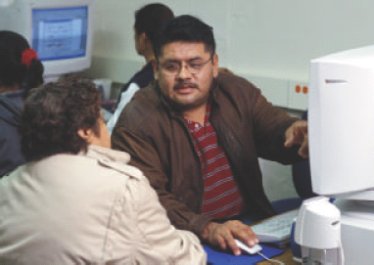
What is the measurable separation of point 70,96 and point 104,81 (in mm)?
2369

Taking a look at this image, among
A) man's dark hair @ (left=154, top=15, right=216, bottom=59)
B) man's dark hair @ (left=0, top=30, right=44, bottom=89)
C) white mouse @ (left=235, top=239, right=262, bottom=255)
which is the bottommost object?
white mouse @ (left=235, top=239, right=262, bottom=255)

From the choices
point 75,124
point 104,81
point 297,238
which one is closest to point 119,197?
point 75,124

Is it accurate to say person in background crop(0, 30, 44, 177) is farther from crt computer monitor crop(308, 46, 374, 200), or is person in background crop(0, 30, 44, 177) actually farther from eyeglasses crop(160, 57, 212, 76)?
crt computer monitor crop(308, 46, 374, 200)

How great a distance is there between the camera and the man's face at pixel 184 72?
2.16 meters

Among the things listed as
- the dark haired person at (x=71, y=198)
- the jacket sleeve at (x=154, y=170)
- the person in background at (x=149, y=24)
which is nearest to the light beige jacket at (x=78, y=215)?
the dark haired person at (x=71, y=198)

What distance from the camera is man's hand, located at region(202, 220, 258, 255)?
5.94ft

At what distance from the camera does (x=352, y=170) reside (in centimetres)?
154

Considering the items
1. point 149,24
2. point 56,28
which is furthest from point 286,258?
point 56,28

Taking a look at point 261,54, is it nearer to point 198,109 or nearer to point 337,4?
point 337,4

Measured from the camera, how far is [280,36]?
2.92m

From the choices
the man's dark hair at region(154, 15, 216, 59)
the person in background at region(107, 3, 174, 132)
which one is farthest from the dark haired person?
the person in background at region(107, 3, 174, 132)

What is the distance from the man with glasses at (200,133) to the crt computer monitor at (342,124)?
45cm

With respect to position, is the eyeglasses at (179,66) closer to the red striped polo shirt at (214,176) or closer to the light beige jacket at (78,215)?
the red striped polo shirt at (214,176)

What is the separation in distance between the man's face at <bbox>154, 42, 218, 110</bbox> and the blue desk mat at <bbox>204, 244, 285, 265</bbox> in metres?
0.57
